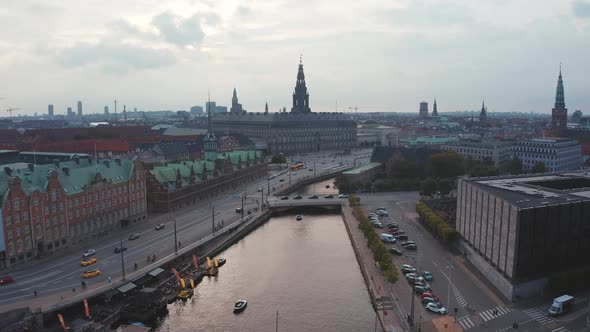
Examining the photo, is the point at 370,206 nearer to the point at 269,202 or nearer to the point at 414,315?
the point at 269,202

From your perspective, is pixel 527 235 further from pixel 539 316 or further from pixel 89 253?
pixel 89 253

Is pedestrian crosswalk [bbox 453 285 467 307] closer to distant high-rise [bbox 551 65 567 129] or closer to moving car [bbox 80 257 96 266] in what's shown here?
moving car [bbox 80 257 96 266]

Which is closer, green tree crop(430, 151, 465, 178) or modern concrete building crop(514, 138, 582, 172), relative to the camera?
green tree crop(430, 151, 465, 178)

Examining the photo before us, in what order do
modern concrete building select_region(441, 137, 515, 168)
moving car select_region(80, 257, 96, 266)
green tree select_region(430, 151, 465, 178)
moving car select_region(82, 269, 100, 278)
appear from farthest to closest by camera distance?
modern concrete building select_region(441, 137, 515, 168) < green tree select_region(430, 151, 465, 178) < moving car select_region(80, 257, 96, 266) < moving car select_region(82, 269, 100, 278)

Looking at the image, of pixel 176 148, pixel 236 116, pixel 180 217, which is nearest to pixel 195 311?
pixel 180 217

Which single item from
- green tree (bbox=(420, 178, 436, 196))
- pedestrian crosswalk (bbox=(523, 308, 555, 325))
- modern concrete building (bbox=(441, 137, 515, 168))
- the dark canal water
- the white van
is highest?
modern concrete building (bbox=(441, 137, 515, 168))

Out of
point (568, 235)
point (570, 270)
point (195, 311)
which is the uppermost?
point (568, 235)

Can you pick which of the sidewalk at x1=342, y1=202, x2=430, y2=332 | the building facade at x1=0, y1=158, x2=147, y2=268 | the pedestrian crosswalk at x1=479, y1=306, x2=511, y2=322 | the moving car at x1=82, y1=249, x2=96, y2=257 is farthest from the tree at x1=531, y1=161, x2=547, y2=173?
the moving car at x1=82, y1=249, x2=96, y2=257
